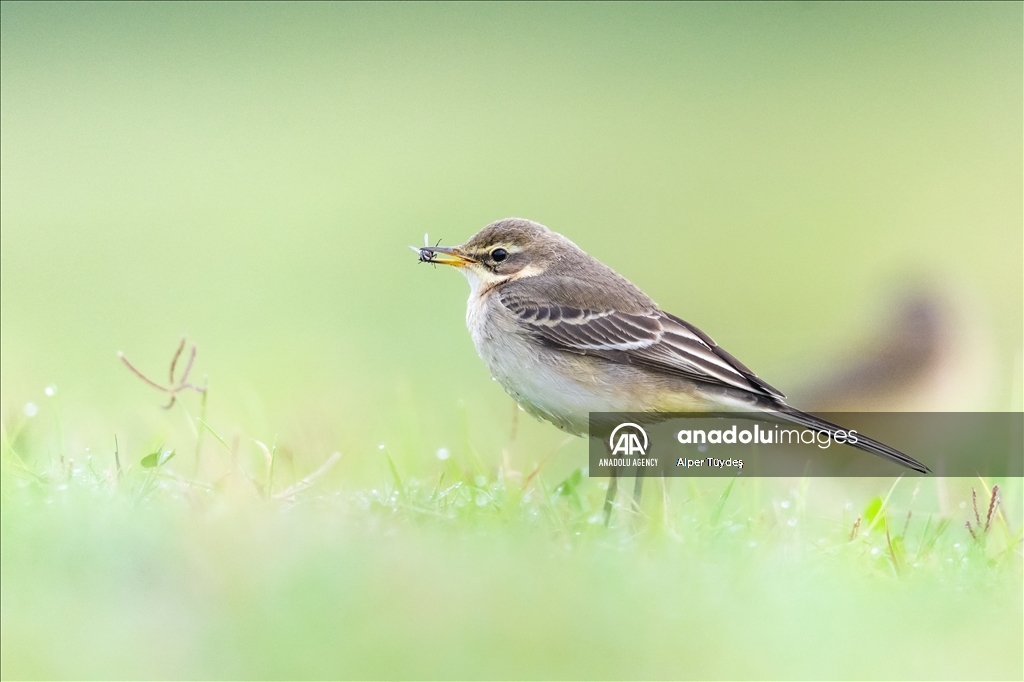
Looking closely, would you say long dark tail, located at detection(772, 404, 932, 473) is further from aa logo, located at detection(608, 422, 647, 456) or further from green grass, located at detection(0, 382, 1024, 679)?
aa logo, located at detection(608, 422, 647, 456)

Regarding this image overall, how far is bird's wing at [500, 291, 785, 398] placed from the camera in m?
6.93

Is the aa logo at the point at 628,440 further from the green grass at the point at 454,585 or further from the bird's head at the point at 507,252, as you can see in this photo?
the bird's head at the point at 507,252

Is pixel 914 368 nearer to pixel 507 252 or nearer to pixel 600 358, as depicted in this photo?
pixel 600 358

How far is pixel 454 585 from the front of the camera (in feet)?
16.3

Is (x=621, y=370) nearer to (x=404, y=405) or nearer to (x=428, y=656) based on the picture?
(x=404, y=405)

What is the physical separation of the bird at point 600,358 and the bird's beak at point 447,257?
366mm

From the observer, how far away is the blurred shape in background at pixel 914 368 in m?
8.60

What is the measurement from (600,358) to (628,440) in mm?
500

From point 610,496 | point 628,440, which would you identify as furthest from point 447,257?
point 610,496

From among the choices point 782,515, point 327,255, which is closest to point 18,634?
point 782,515

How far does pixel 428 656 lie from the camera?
182 inches

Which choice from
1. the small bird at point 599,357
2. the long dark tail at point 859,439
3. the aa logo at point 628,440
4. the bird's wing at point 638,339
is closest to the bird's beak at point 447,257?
the small bird at point 599,357

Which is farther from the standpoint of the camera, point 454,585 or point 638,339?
point 638,339

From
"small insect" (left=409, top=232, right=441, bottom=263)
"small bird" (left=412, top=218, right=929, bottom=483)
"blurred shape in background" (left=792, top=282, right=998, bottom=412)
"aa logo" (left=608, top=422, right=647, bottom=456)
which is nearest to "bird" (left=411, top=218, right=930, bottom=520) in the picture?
"small bird" (left=412, top=218, right=929, bottom=483)
